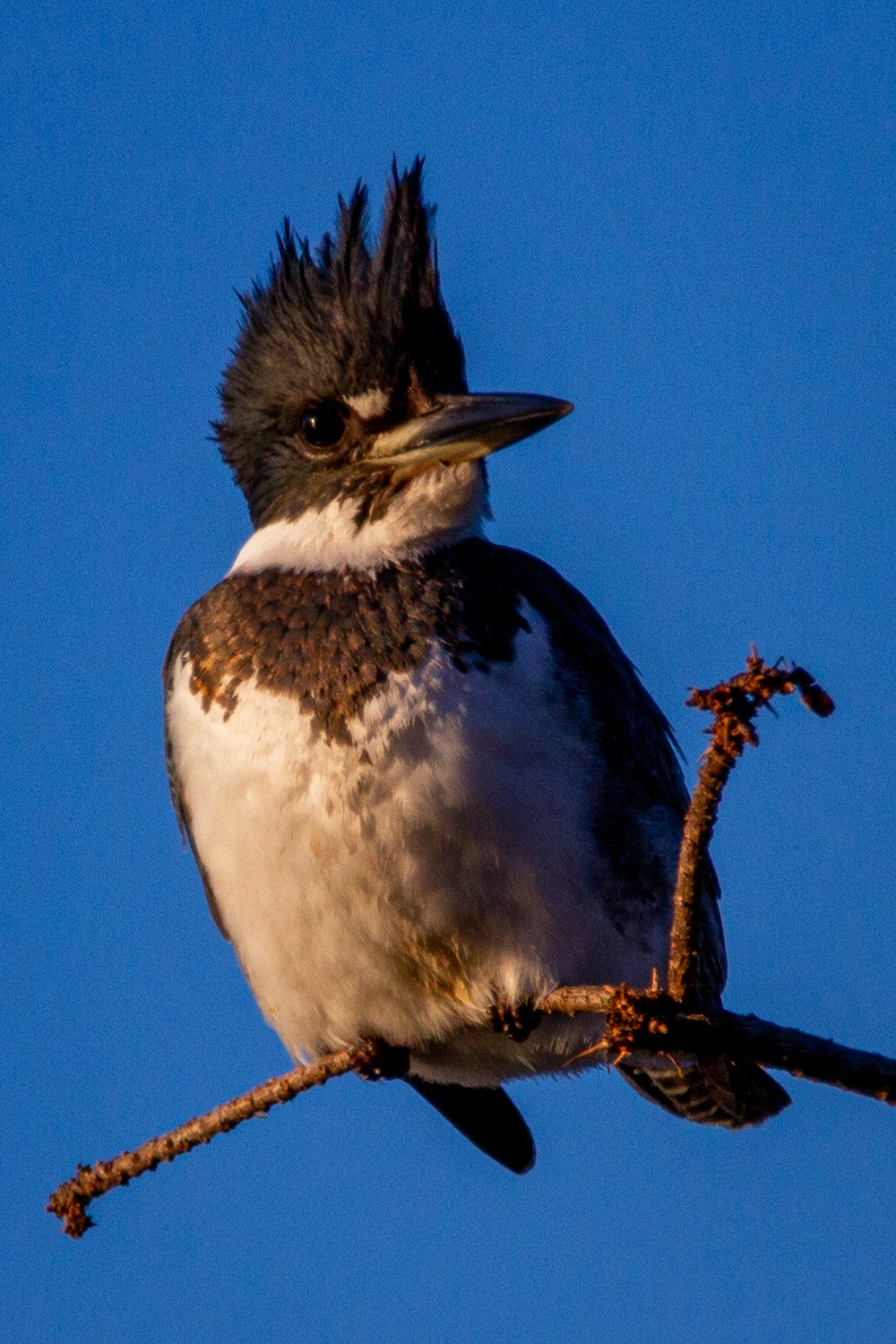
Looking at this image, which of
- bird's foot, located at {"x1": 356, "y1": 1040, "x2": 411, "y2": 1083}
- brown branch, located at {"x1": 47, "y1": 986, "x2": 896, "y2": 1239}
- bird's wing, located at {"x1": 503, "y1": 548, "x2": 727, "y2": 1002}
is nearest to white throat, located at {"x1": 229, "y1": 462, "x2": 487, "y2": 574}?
bird's wing, located at {"x1": 503, "y1": 548, "x2": 727, "y2": 1002}

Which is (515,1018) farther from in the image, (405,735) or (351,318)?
(351,318)

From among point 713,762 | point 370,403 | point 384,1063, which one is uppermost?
point 370,403

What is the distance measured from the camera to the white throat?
4156 mm

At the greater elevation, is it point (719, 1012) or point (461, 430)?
point (461, 430)

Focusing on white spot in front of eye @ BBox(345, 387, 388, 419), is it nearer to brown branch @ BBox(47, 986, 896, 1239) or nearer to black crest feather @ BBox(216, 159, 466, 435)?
black crest feather @ BBox(216, 159, 466, 435)

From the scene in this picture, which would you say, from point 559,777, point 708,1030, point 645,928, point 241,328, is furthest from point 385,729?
point 241,328

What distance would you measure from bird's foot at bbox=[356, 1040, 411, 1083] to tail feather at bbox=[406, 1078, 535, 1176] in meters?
0.64

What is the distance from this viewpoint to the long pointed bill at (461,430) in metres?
4.04

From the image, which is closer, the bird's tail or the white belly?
the white belly

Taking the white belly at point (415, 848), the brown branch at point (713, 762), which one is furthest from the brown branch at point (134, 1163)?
the brown branch at point (713, 762)

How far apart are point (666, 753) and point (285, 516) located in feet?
3.93

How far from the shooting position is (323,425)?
4379 mm

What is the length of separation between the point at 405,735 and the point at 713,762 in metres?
1.31

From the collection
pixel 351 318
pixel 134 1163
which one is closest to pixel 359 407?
pixel 351 318
